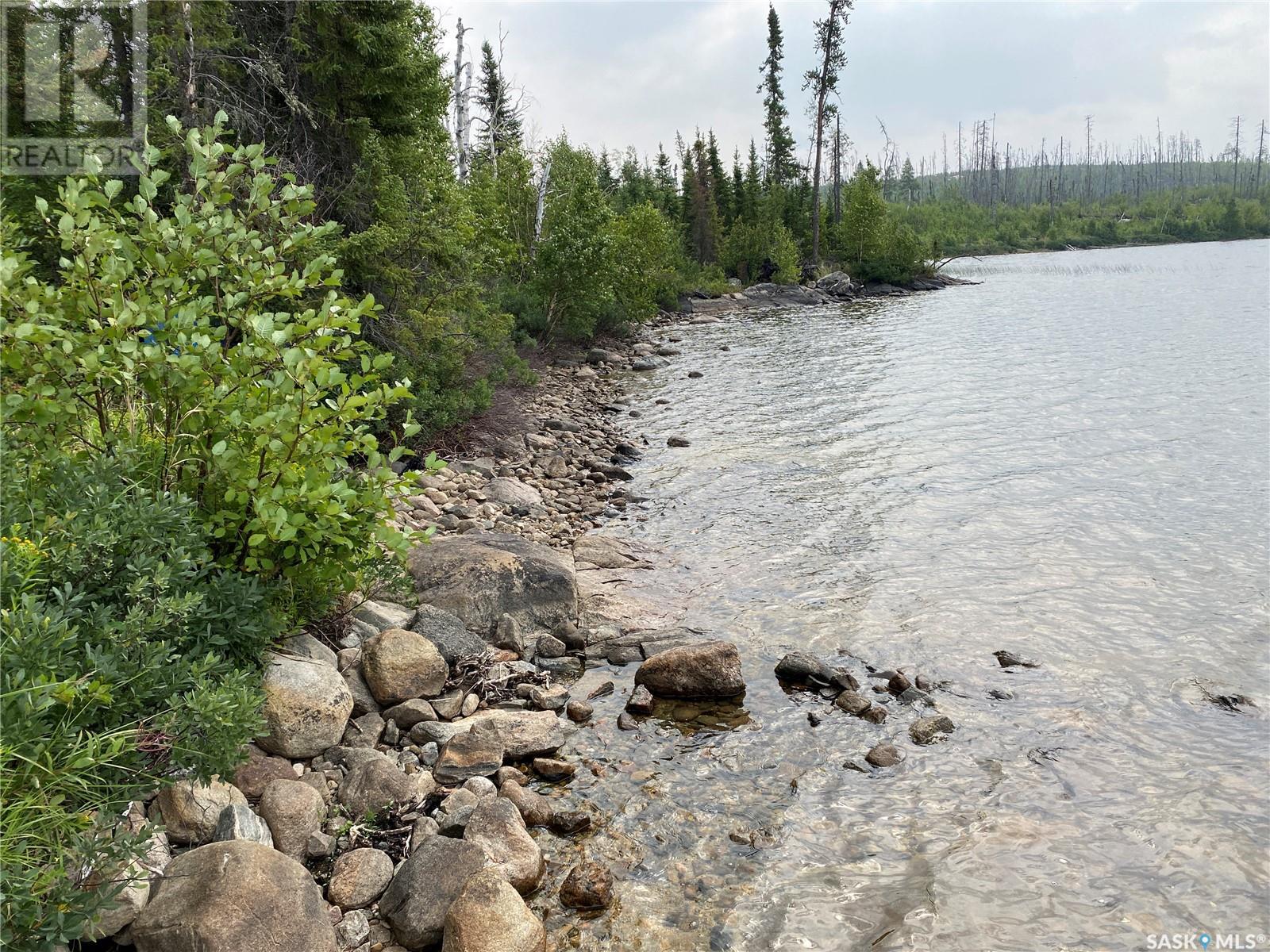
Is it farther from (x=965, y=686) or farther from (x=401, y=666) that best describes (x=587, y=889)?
(x=965, y=686)

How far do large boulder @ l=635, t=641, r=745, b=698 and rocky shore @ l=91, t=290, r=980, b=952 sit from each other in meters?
0.01

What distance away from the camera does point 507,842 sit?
4.49m

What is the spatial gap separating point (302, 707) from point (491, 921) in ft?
6.17

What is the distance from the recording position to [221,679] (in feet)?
12.8

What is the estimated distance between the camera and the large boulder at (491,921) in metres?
3.75

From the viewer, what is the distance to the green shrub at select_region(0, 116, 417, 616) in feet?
13.4

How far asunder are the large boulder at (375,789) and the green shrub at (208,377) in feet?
3.96

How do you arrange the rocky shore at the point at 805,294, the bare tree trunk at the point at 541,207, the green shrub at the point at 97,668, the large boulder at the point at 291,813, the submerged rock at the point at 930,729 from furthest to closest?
the rocky shore at the point at 805,294 → the bare tree trunk at the point at 541,207 → the submerged rock at the point at 930,729 → the large boulder at the point at 291,813 → the green shrub at the point at 97,668

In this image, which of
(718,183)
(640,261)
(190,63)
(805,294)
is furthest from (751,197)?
(190,63)

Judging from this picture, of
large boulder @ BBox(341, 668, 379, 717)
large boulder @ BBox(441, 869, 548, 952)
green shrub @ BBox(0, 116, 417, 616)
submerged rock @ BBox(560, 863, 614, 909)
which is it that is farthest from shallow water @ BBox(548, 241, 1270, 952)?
green shrub @ BBox(0, 116, 417, 616)

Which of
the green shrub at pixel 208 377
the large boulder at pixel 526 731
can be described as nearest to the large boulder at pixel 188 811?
the green shrub at pixel 208 377

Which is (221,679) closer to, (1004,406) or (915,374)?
(1004,406)

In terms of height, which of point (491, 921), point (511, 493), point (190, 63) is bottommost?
point (491, 921)

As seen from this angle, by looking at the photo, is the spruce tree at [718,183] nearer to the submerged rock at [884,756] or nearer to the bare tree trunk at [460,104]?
the bare tree trunk at [460,104]
